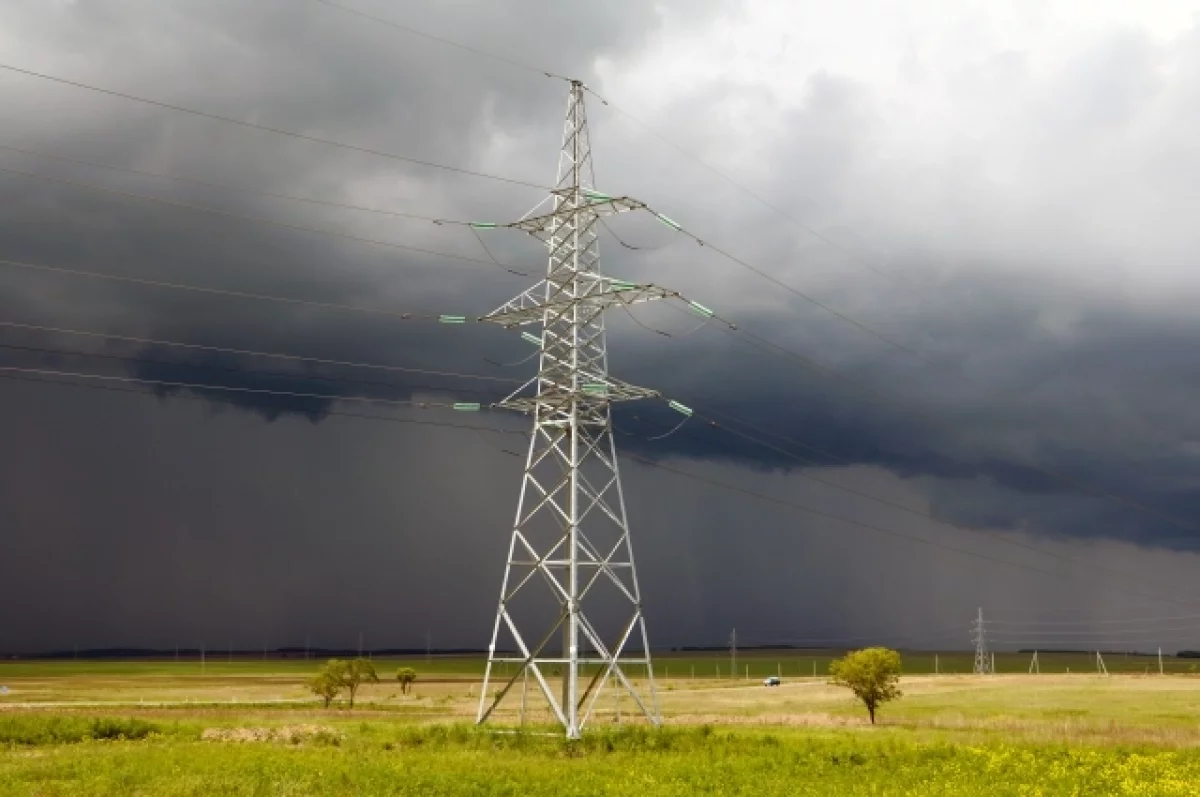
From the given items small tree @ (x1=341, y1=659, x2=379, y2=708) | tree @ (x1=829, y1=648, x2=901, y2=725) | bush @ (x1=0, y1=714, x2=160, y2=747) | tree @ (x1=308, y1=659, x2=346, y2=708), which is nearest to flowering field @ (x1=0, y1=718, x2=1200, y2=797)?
bush @ (x1=0, y1=714, x2=160, y2=747)

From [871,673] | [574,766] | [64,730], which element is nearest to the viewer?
[574,766]

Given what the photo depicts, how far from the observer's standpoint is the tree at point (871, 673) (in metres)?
82.8

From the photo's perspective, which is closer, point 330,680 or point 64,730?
point 64,730

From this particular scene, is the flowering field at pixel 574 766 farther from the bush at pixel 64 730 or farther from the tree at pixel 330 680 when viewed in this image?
the tree at pixel 330 680

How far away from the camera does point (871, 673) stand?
82.5m

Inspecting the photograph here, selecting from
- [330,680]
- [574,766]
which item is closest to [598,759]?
[574,766]

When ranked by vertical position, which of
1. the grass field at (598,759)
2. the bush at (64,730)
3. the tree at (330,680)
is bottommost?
the tree at (330,680)

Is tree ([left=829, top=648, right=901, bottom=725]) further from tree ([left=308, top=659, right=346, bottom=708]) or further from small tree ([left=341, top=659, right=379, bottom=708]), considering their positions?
tree ([left=308, top=659, right=346, bottom=708])

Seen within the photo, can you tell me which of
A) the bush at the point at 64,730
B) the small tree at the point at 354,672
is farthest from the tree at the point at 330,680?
the bush at the point at 64,730

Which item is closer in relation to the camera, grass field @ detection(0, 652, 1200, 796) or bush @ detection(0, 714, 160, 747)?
grass field @ detection(0, 652, 1200, 796)

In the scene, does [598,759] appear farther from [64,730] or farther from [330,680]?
[330,680]

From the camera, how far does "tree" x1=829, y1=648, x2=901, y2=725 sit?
82.8 meters

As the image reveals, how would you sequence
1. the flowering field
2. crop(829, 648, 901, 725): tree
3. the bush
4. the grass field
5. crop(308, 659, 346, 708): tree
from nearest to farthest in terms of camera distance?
the flowering field
the grass field
the bush
crop(829, 648, 901, 725): tree
crop(308, 659, 346, 708): tree

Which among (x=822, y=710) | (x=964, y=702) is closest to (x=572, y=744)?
(x=822, y=710)
